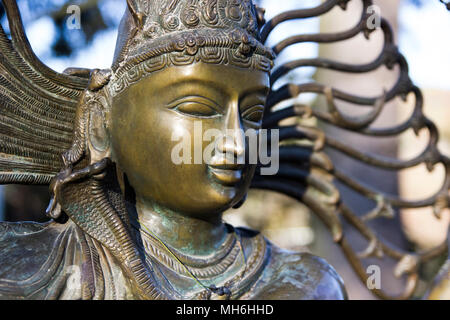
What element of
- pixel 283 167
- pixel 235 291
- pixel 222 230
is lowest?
pixel 235 291

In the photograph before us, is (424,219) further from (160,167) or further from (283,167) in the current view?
(160,167)

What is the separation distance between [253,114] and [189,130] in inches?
11.6

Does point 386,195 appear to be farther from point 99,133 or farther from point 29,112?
point 29,112

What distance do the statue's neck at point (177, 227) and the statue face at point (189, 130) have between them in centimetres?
9

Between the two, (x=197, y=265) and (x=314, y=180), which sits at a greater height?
(x=314, y=180)

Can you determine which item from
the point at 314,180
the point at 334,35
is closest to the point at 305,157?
the point at 314,180

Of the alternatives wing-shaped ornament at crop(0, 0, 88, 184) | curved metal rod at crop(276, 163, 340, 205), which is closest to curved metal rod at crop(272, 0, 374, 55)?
curved metal rod at crop(276, 163, 340, 205)

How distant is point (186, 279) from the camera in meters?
2.18

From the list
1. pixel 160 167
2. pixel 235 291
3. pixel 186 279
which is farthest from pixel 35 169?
pixel 235 291

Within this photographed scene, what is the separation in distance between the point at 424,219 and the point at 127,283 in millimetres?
5049

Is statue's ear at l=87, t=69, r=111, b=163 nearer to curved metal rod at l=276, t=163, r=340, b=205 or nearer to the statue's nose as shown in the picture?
the statue's nose

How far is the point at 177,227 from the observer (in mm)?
2252

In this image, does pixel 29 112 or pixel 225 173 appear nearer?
pixel 225 173

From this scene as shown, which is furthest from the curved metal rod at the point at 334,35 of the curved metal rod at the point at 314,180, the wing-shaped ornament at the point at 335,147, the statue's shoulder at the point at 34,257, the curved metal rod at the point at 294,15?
the statue's shoulder at the point at 34,257
